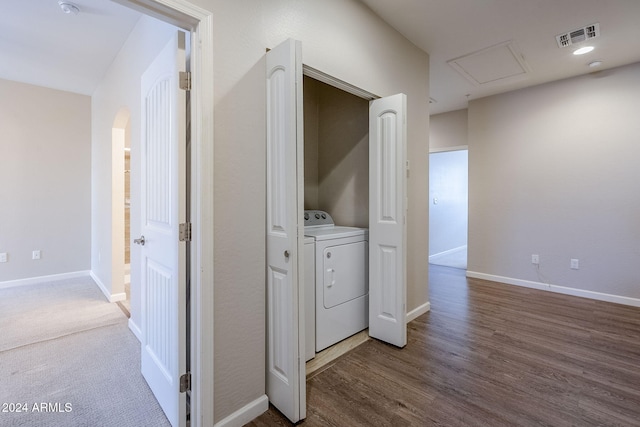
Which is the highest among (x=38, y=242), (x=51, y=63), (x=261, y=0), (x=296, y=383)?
(x=51, y=63)

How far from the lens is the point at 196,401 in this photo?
1358mm

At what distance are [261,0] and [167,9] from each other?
1.83 ft

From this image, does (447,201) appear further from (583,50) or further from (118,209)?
(118,209)

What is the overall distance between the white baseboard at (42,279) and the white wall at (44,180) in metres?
0.04

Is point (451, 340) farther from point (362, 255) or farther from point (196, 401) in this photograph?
point (196, 401)

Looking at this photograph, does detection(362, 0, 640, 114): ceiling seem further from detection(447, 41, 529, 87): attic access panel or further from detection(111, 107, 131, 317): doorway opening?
detection(111, 107, 131, 317): doorway opening

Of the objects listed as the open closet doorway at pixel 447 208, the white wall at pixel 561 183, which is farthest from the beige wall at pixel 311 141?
the open closet doorway at pixel 447 208

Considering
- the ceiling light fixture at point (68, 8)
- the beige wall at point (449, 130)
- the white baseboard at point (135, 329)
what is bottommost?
the white baseboard at point (135, 329)

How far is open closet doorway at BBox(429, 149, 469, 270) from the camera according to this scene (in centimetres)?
575

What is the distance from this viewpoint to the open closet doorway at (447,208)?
226 inches

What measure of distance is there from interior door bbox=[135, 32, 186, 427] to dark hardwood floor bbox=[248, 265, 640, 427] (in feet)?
1.84

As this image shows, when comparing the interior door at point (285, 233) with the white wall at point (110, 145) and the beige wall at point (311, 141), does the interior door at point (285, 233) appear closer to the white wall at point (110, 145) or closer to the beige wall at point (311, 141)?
the white wall at point (110, 145)

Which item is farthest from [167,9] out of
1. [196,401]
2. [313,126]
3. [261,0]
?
[313,126]

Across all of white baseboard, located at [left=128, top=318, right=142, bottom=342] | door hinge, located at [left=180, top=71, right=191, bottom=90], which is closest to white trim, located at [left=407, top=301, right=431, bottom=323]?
white baseboard, located at [left=128, top=318, right=142, bottom=342]
